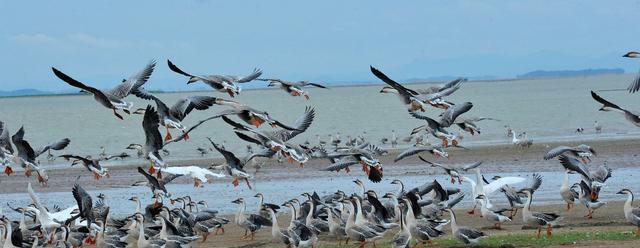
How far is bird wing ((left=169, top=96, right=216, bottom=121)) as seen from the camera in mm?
18992

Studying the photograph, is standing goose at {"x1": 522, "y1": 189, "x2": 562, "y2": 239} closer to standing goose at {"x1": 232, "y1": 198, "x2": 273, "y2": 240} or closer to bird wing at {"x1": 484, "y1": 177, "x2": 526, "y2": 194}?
bird wing at {"x1": 484, "y1": 177, "x2": 526, "y2": 194}

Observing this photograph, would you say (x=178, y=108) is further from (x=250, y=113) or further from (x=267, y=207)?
(x=267, y=207)

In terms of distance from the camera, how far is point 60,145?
25.3m

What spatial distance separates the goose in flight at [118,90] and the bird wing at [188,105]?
851 millimetres

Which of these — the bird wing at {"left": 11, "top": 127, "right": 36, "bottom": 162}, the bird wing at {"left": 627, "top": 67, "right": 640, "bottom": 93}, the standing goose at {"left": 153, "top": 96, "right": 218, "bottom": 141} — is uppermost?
the bird wing at {"left": 627, "top": 67, "right": 640, "bottom": 93}

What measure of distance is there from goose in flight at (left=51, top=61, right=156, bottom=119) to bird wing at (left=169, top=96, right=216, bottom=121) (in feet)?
2.79

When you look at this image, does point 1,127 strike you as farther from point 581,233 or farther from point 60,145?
point 581,233

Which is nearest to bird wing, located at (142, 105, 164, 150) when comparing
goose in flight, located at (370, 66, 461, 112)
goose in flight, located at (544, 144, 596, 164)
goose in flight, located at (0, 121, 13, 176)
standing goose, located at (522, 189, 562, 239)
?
goose in flight, located at (370, 66, 461, 112)

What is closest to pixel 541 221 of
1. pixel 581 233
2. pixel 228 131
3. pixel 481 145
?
pixel 581 233

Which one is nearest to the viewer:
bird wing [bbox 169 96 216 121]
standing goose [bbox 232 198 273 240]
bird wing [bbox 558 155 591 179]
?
bird wing [bbox 169 96 216 121]

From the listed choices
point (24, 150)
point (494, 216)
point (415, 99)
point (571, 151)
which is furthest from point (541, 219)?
point (24, 150)

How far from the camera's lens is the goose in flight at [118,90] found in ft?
52.2

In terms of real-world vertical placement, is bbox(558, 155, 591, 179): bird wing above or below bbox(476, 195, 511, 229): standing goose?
above

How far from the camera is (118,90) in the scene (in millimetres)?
19078
